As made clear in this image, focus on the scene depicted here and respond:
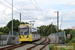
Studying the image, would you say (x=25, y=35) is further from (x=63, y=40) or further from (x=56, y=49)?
(x=56, y=49)

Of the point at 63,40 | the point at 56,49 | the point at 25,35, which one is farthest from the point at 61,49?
the point at 63,40

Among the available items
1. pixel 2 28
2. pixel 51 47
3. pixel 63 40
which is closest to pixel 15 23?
pixel 2 28

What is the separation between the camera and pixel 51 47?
48.1 feet

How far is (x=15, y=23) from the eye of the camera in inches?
4835

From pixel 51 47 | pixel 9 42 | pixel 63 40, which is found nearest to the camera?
pixel 51 47

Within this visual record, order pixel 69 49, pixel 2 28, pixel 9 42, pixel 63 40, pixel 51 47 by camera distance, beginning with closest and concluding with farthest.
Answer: pixel 69 49 < pixel 51 47 < pixel 9 42 < pixel 63 40 < pixel 2 28

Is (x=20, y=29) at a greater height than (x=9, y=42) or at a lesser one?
greater

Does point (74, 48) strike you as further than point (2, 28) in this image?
No

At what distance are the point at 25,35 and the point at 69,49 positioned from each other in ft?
66.2

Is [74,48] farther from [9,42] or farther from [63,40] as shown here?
[63,40]

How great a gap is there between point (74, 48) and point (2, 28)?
355 feet

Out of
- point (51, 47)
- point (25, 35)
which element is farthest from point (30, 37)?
point (51, 47)

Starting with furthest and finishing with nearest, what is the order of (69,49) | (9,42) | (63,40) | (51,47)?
(63,40)
(9,42)
(51,47)
(69,49)

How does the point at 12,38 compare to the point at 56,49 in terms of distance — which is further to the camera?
the point at 12,38
